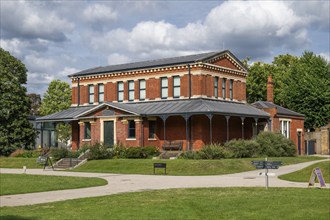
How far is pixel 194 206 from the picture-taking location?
1570 cm

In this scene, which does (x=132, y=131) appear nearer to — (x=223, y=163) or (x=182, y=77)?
(x=182, y=77)

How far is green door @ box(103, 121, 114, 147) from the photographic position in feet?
150

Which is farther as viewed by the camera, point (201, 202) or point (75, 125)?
point (75, 125)

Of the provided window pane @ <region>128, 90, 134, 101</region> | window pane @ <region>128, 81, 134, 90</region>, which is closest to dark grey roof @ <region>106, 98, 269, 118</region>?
window pane @ <region>128, 90, 134, 101</region>

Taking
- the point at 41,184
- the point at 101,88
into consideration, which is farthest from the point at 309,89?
the point at 41,184

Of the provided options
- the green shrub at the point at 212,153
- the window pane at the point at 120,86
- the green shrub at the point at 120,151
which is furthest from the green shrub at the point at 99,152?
the window pane at the point at 120,86

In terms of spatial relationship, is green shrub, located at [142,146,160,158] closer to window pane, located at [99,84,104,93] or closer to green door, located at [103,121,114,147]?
green door, located at [103,121,114,147]

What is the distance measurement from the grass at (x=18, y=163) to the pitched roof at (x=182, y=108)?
642 centimetres

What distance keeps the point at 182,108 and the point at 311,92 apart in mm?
22668

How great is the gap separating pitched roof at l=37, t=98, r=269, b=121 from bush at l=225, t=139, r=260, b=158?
261 cm

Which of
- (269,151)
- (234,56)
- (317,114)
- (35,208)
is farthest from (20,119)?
(35,208)

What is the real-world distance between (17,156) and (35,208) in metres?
33.3

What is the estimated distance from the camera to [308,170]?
2700 cm

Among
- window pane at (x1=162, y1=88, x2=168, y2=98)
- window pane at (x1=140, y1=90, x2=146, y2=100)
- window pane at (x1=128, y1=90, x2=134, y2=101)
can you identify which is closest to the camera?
window pane at (x1=162, y1=88, x2=168, y2=98)
